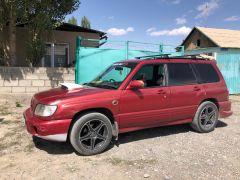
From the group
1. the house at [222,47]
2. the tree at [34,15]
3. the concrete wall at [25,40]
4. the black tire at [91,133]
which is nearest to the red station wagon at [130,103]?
the black tire at [91,133]

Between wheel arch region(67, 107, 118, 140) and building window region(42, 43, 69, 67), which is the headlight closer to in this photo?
wheel arch region(67, 107, 118, 140)

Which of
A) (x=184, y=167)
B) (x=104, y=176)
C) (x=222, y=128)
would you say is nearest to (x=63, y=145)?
(x=104, y=176)

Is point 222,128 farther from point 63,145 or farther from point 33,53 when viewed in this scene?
point 33,53

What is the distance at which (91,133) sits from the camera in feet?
16.7

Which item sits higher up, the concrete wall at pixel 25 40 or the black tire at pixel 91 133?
the concrete wall at pixel 25 40

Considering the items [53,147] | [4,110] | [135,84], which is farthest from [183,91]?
[4,110]

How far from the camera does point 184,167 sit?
182 inches

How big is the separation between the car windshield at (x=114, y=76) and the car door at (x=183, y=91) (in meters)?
0.96

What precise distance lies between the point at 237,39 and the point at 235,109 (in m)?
18.5

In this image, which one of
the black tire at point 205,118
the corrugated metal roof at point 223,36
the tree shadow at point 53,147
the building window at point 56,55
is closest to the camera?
the tree shadow at point 53,147

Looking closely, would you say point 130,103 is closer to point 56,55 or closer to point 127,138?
point 127,138

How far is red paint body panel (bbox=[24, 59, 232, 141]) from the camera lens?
A: 4.81 m

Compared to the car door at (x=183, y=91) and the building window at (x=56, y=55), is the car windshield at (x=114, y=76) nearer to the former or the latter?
the car door at (x=183, y=91)

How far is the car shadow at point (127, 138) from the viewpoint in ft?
17.4
